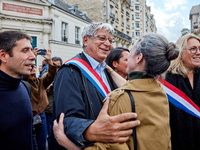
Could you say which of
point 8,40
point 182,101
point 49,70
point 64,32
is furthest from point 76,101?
point 64,32

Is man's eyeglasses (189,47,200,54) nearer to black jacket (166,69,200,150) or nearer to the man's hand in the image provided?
black jacket (166,69,200,150)

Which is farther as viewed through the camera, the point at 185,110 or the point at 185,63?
the point at 185,63

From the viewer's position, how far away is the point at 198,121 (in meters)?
2.26

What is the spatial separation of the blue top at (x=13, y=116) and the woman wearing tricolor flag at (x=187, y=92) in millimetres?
1963

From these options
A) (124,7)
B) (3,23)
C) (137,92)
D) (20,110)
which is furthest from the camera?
(124,7)

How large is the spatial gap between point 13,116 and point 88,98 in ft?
3.01

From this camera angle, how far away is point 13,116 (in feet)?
5.96

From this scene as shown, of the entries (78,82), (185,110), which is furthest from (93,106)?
(185,110)

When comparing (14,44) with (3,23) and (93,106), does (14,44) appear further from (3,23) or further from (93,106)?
(3,23)

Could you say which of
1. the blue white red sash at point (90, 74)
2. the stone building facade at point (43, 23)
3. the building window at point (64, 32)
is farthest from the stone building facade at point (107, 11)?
the blue white red sash at point (90, 74)

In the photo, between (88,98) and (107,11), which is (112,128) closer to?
(88,98)

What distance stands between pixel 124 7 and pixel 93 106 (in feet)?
117

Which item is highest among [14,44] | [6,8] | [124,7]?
[124,7]

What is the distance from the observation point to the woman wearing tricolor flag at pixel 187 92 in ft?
7.36
